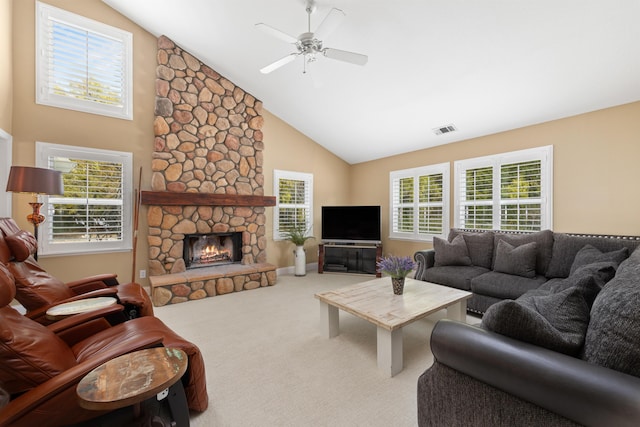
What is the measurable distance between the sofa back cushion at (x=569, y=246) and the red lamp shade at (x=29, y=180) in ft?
18.3

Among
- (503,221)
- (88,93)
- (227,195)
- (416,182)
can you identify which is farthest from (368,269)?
(88,93)

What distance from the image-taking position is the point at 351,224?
571cm

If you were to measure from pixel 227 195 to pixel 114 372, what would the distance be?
3743 millimetres

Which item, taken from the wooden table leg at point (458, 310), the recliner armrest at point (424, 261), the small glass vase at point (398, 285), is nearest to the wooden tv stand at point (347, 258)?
the recliner armrest at point (424, 261)

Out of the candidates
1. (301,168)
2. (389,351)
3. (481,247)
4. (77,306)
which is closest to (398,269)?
(389,351)

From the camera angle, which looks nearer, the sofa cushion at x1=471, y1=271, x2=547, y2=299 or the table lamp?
the table lamp

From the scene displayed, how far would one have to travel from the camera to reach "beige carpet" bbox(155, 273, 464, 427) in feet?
5.85

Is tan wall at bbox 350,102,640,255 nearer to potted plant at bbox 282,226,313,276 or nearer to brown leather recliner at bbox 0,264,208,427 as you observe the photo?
potted plant at bbox 282,226,313,276

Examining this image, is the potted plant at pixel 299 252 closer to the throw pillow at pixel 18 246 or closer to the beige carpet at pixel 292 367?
the beige carpet at pixel 292 367

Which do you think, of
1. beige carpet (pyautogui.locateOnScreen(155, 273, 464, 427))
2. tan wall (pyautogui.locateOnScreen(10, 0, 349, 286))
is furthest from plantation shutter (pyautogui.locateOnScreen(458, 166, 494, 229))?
tan wall (pyautogui.locateOnScreen(10, 0, 349, 286))

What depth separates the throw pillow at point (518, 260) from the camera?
331 cm

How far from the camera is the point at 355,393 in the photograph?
6.51 ft

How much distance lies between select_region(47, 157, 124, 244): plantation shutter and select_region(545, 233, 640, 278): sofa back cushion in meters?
5.69

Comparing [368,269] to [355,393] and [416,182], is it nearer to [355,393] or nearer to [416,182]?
[416,182]
